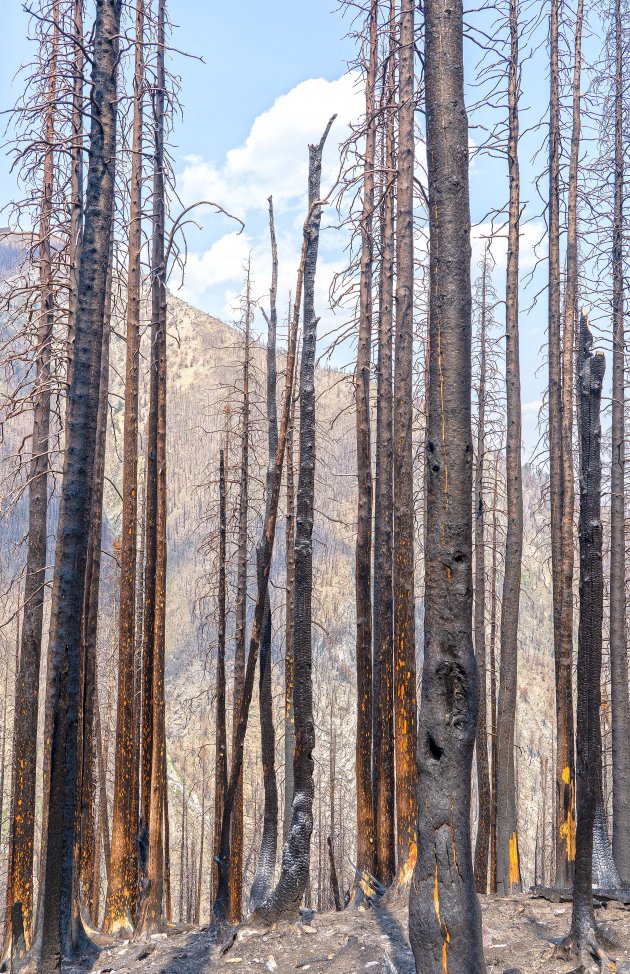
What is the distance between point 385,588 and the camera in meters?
10.7

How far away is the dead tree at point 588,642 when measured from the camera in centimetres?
552

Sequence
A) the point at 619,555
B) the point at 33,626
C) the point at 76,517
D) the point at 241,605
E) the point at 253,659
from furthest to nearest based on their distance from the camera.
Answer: the point at 241,605 → the point at 619,555 → the point at 33,626 → the point at 253,659 → the point at 76,517

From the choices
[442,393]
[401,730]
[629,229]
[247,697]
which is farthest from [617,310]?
[442,393]

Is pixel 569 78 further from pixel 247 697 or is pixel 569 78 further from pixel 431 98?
pixel 247 697

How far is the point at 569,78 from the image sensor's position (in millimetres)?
12008

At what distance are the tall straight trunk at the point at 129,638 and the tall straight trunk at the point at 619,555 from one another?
6.88 m

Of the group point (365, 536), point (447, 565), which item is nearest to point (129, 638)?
point (365, 536)

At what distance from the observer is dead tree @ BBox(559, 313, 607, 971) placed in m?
5.52

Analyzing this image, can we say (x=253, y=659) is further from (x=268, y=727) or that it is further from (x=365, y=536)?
(x=365, y=536)

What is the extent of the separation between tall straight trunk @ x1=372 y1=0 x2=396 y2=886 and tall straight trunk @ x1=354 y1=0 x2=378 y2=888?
17cm

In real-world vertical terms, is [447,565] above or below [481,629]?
above

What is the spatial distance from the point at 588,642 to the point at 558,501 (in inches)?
249

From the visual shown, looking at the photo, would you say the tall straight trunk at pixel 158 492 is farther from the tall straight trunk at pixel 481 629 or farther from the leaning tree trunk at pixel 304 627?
the tall straight trunk at pixel 481 629

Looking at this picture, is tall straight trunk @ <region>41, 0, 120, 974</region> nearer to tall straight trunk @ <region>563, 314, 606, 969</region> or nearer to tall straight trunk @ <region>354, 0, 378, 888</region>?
tall straight trunk @ <region>354, 0, 378, 888</region>
